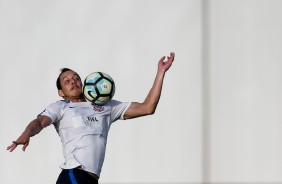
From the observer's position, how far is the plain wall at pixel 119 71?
7.52m

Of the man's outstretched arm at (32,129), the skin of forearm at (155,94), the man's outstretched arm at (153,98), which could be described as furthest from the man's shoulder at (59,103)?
the skin of forearm at (155,94)

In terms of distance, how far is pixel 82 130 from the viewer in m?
5.09

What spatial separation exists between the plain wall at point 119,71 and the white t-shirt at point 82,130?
7.82 ft

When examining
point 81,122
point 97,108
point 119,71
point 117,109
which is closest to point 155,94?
point 117,109

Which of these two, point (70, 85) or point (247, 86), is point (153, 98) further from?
point (247, 86)

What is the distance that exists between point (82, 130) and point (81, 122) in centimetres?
5

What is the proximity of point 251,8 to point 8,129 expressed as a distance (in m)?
2.51

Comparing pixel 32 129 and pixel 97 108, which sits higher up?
pixel 97 108

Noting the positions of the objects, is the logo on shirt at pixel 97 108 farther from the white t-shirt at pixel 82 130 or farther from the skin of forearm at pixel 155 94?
the skin of forearm at pixel 155 94

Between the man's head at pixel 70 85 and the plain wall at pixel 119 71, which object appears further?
the plain wall at pixel 119 71

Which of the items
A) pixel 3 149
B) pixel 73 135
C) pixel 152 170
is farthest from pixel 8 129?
pixel 73 135

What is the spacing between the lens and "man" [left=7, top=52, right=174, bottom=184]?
5.02 m

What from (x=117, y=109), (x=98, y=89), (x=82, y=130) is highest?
(x=98, y=89)

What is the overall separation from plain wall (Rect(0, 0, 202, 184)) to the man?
228 centimetres
